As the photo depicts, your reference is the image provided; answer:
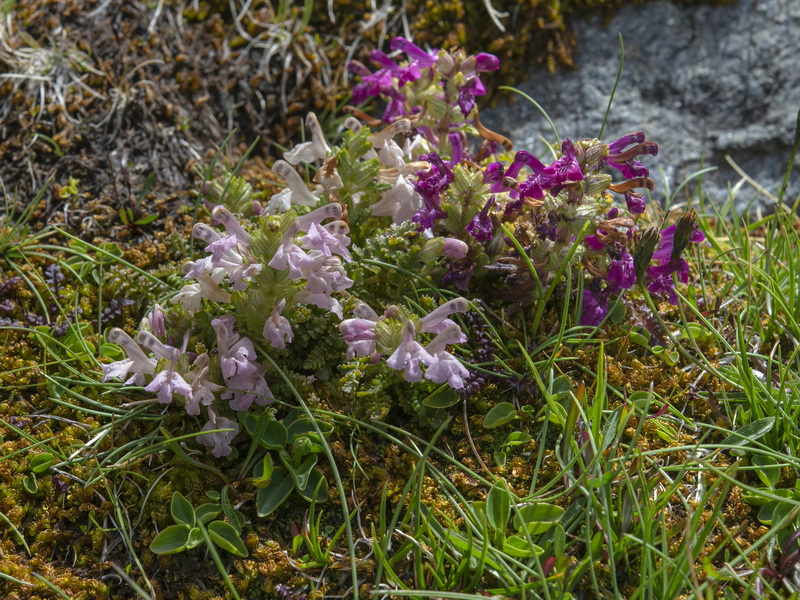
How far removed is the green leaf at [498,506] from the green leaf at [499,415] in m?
0.28

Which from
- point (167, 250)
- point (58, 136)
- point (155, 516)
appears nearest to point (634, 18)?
point (167, 250)

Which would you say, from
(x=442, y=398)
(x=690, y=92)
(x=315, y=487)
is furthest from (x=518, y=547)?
(x=690, y=92)

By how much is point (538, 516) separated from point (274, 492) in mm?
854

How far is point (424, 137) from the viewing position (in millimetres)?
3133

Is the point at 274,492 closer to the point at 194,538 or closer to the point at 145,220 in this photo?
the point at 194,538

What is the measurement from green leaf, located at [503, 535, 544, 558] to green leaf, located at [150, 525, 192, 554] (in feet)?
3.24

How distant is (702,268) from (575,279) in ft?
2.22

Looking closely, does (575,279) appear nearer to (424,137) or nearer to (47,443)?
(424,137)

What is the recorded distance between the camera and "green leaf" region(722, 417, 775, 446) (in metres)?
2.27

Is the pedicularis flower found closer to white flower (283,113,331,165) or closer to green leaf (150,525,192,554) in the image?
white flower (283,113,331,165)

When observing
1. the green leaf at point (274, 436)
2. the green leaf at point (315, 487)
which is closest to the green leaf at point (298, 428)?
the green leaf at point (274, 436)

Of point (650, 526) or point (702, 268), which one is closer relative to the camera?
point (650, 526)

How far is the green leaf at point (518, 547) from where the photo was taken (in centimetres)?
201

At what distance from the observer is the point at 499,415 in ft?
7.98
